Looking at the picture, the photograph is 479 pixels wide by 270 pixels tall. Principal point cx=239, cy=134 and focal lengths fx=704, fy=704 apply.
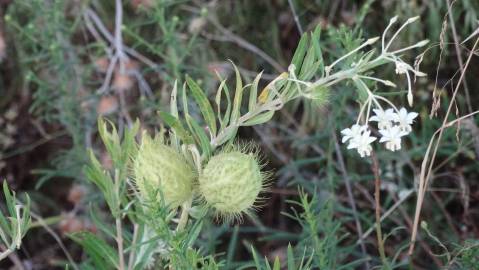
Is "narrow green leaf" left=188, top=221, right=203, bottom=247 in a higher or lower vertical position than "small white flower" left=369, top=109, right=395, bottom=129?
lower

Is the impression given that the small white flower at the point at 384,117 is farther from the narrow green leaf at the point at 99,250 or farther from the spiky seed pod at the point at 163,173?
the narrow green leaf at the point at 99,250

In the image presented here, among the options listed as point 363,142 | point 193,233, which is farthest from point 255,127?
point 363,142

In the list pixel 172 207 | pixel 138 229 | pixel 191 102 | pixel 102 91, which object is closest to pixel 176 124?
pixel 172 207

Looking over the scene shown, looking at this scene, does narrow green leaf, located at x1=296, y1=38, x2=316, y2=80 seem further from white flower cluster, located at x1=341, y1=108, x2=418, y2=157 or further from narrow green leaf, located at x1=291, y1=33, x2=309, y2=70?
white flower cluster, located at x1=341, y1=108, x2=418, y2=157

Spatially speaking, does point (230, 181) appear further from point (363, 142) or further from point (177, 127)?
point (363, 142)

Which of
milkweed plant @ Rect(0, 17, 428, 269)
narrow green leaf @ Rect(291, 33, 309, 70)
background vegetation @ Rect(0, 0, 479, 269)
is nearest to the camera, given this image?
milkweed plant @ Rect(0, 17, 428, 269)

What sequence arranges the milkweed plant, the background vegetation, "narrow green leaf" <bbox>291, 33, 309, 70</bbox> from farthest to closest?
the background vegetation, "narrow green leaf" <bbox>291, 33, 309, 70</bbox>, the milkweed plant

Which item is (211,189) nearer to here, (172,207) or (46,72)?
(172,207)

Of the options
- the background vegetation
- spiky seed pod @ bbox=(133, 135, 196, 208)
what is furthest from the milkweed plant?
the background vegetation
